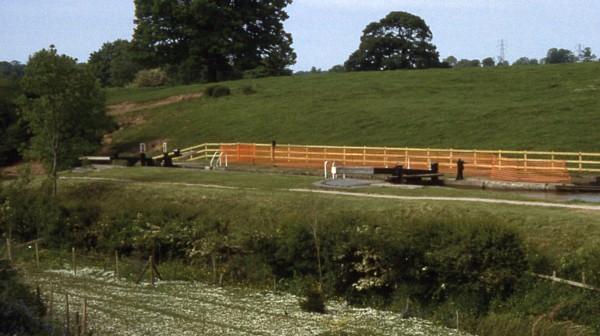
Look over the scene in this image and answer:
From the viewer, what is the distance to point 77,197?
135ft

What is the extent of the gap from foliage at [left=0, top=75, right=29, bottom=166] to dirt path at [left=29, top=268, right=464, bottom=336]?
127 ft

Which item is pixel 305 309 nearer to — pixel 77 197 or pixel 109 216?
pixel 109 216

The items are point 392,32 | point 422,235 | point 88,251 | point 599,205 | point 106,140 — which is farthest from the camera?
point 392,32

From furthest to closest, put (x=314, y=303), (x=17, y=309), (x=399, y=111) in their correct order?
1. (x=399, y=111)
2. (x=314, y=303)
3. (x=17, y=309)

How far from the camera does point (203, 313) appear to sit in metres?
24.6

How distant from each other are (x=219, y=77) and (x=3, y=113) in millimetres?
38746

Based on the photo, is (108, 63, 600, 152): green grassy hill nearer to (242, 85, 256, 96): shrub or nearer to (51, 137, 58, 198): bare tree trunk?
(242, 85, 256, 96): shrub

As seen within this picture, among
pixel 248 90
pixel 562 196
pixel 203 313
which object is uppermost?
pixel 248 90

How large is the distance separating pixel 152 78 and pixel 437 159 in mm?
70049

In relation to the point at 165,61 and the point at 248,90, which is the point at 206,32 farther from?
the point at 248,90

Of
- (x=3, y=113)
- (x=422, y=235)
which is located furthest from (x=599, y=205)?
(x=3, y=113)

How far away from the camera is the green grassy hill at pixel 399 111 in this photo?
59.5 metres

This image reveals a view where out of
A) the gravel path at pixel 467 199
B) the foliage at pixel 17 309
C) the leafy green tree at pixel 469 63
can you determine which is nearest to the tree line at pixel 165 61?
the gravel path at pixel 467 199

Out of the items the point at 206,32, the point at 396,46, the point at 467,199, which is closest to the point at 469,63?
the point at 396,46
